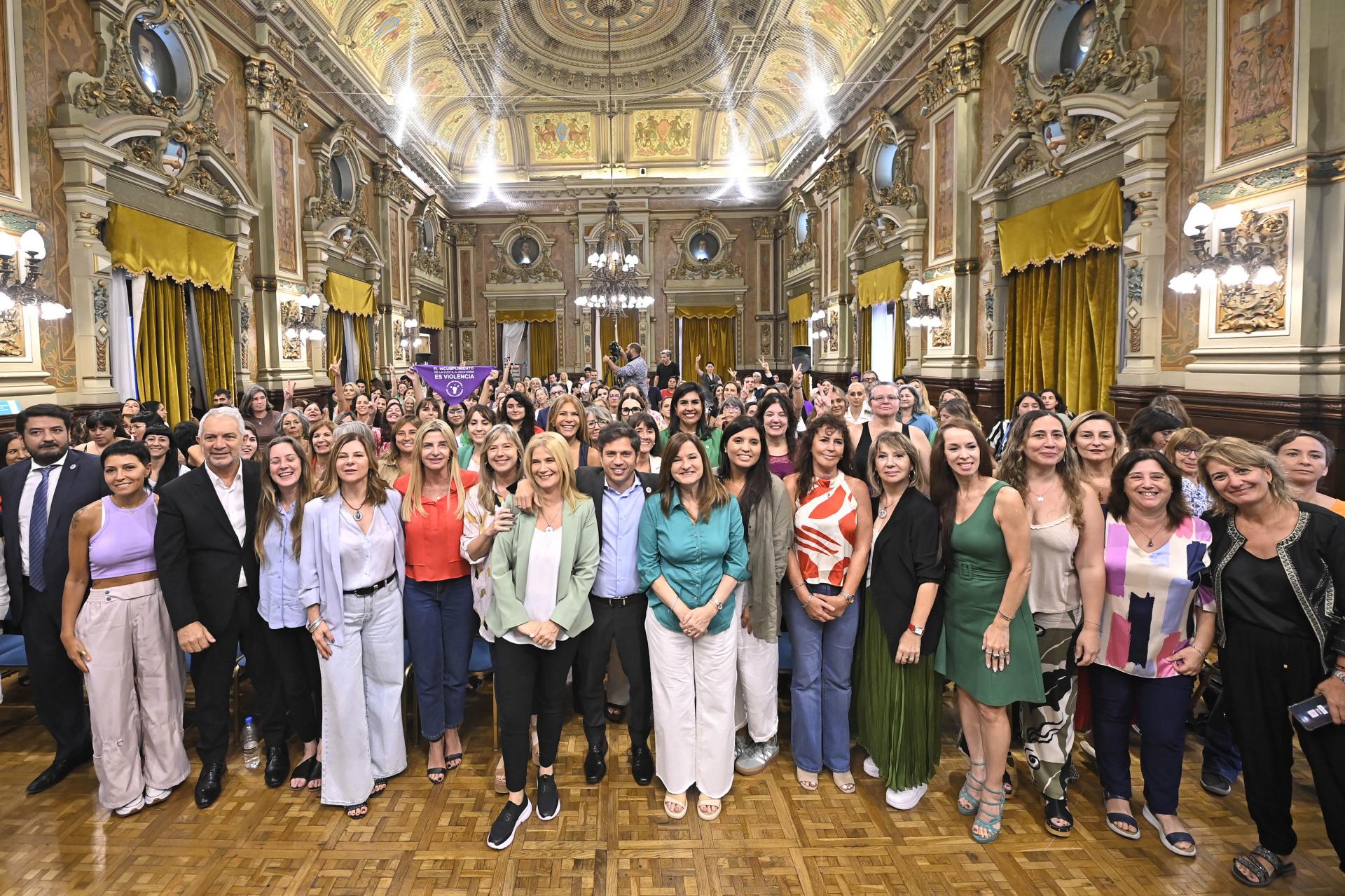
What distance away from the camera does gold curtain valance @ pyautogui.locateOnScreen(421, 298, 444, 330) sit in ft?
58.6

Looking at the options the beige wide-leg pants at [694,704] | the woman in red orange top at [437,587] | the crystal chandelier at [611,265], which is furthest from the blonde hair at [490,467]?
the crystal chandelier at [611,265]

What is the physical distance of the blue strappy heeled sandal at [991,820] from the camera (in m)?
3.05

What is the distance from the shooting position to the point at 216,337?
9312mm

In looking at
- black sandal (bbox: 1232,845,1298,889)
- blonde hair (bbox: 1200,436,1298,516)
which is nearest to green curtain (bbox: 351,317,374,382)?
blonde hair (bbox: 1200,436,1298,516)

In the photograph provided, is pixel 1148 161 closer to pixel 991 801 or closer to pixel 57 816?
pixel 991 801

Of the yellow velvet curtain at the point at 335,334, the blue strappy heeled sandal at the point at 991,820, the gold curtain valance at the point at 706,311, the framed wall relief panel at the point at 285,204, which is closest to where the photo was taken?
the blue strappy heeled sandal at the point at 991,820

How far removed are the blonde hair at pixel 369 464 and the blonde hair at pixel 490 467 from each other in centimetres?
43

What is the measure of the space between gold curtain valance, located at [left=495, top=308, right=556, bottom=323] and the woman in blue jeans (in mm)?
17966

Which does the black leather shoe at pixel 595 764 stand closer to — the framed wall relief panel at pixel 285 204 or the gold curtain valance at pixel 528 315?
the framed wall relief panel at pixel 285 204

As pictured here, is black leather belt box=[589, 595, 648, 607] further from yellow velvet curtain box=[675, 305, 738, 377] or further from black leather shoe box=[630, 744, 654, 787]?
yellow velvet curtain box=[675, 305, 738, 377]

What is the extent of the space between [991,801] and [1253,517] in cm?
154

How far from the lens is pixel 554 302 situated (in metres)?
20.5

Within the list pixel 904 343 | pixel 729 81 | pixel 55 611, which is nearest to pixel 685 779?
pixel 55 611

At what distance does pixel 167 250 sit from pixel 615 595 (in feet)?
25.8
